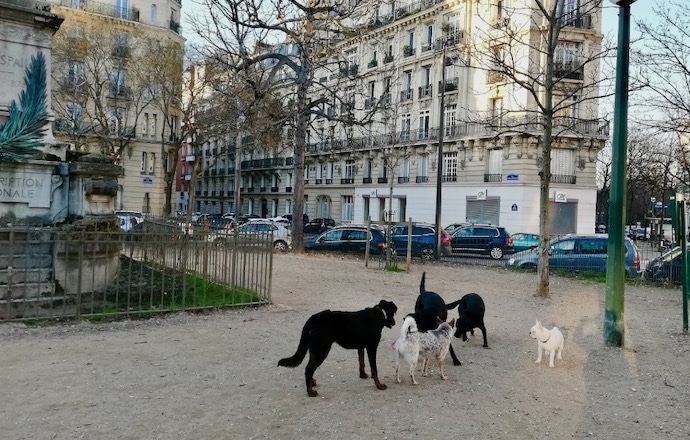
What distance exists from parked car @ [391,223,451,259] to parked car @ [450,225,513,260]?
1.50 meters

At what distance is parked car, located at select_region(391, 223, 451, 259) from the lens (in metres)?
25.1

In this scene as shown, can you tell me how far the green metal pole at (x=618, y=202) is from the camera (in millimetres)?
8680

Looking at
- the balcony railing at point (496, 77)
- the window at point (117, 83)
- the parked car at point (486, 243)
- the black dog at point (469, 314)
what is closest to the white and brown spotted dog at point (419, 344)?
the black dog at point (469, 314)

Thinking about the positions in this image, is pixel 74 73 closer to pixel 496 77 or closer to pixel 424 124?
pixel 496 77

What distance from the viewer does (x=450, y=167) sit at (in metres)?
44.2

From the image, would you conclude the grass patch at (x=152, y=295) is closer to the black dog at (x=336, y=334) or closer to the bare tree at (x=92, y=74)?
the black dog at (x=336, y=334)

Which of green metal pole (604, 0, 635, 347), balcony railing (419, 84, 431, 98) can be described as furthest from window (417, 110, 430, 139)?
green metal pole (604, 0, 635, 347)

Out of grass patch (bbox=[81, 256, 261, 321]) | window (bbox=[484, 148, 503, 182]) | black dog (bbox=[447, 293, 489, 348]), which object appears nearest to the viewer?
black dog (bbox=[447, 293, 489, 348])

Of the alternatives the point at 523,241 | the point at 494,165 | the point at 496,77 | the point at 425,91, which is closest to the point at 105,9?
the point at 425,91

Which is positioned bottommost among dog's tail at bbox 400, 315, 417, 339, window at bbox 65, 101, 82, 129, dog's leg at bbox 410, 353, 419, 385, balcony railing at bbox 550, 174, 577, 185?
dog's leg at bbox 410, 353, 419, 385

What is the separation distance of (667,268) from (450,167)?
27.0 metres

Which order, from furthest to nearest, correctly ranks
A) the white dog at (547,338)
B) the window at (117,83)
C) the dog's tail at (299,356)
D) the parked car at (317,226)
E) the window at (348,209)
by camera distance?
1. the window at (348,209)
2. the parked car at (317,226)
3. the window at (117,83)
4. the white dog at (547,338)
5. the dog's tail at (299,356)

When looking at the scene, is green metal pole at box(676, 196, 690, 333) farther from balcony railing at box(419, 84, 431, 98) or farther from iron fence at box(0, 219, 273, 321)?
balcony railing at box(419, 84, 431, 98)

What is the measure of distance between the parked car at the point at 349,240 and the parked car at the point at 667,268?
976 centimetres
